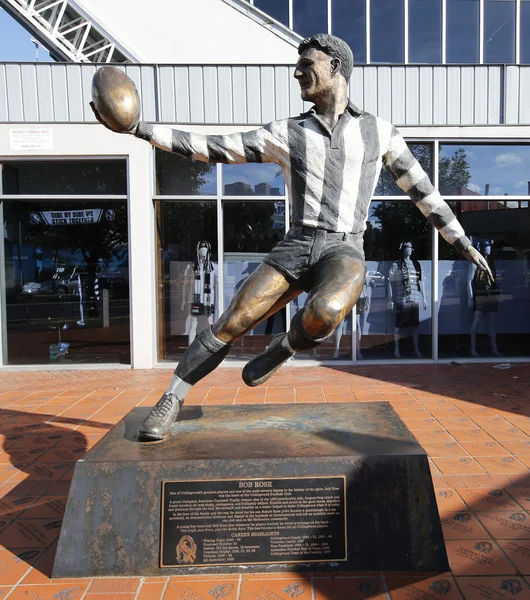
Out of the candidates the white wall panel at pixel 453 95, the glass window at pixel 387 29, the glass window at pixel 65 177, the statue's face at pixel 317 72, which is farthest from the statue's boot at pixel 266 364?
the glass window at pixel 387 29

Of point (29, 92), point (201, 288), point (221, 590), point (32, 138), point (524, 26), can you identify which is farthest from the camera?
point (524, 26)

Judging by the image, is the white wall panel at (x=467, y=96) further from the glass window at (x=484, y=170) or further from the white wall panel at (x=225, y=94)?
the white wall panel at (x=225, y=94)

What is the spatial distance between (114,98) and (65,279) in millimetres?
5858

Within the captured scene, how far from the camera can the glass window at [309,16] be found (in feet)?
36.2

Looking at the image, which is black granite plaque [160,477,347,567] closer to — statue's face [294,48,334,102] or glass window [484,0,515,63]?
statue's face [294,48,334,102]

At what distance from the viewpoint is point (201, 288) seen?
7656mm

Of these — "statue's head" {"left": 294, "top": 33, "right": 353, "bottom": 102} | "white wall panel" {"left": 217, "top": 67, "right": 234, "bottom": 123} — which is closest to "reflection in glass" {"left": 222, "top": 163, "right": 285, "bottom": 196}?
"white wall panel" {"left": 217, "top": 67, "right": 234, "bottom": 123}

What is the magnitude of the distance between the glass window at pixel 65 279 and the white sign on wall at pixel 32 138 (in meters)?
0.81

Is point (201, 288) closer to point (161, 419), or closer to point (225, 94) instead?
point (225, 94)

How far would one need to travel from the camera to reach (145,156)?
286 inches

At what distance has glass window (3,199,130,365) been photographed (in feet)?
25.0

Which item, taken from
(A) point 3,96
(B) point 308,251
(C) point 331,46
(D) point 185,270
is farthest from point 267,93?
(B) point 308,251

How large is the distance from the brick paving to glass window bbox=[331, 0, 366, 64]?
7535mm

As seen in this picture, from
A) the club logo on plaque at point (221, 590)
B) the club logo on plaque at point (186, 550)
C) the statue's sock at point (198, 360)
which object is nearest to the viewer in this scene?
the club logo on plaque at point (221, 590)
